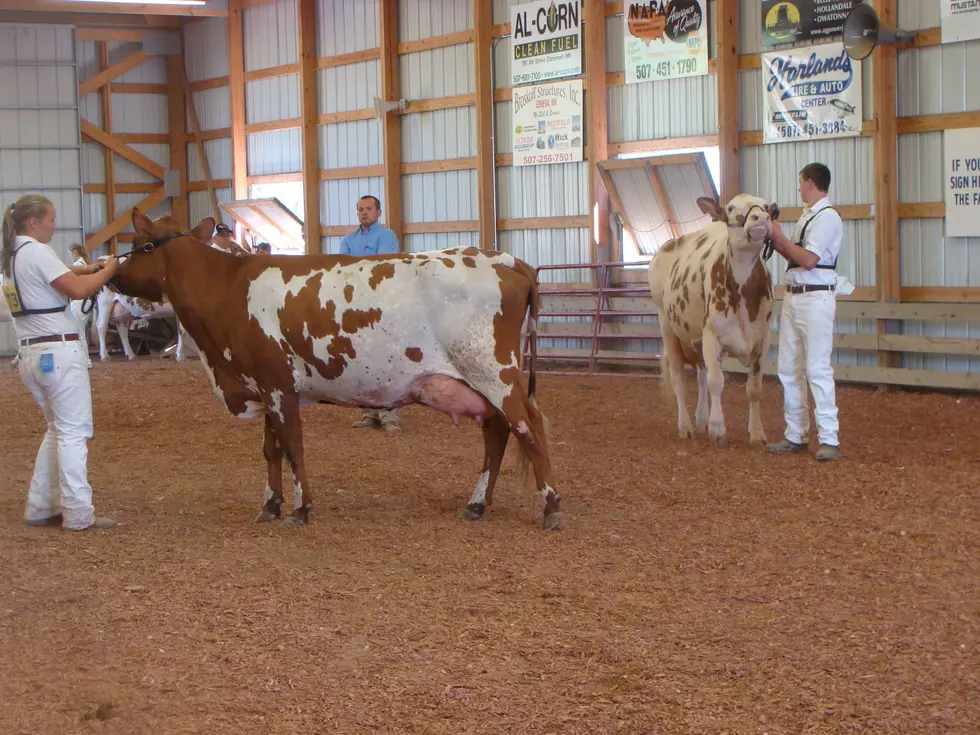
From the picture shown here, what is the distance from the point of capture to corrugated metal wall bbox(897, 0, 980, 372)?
41.7ft

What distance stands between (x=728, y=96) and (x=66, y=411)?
33.8 feet

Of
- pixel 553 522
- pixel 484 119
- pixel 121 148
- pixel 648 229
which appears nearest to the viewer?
pixel 553 522

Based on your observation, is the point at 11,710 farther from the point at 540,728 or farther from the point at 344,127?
the point at 344,127

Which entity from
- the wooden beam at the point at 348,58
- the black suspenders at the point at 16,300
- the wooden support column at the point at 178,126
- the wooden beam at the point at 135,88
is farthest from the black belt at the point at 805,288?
the wooden beam at the point at 135,88

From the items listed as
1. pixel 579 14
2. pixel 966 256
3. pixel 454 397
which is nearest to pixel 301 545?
pixel 454 397

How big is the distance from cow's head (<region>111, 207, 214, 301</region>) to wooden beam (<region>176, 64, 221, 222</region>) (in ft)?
60.1

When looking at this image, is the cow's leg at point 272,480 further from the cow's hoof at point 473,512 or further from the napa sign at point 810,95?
the napa sign at point 810,95

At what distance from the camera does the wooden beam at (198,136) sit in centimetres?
2534

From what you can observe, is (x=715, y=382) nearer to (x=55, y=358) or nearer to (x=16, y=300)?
(x=55, y=358)

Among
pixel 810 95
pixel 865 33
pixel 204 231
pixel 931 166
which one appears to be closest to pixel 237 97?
pixel 810 95

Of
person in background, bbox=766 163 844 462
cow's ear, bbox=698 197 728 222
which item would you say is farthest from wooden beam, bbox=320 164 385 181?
person in background, bbox=766 163 844 462

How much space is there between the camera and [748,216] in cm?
898

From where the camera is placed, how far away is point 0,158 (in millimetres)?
22969

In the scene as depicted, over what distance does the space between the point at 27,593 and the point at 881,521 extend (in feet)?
15.0
